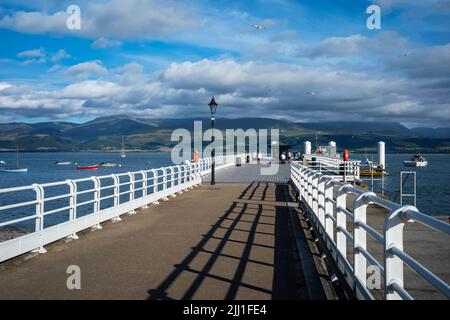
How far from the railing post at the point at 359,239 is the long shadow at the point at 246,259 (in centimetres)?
87

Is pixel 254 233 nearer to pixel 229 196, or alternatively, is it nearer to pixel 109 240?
pixel 109 240

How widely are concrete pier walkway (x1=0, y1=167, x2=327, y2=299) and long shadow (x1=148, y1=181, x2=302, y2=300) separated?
0.04ft

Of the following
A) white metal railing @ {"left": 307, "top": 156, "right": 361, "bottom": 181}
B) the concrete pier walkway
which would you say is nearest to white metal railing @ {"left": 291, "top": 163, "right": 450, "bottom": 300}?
the concrete pier walkway

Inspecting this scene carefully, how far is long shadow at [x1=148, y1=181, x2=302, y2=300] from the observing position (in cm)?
669

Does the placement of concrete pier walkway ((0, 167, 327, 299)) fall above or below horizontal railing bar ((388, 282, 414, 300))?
below

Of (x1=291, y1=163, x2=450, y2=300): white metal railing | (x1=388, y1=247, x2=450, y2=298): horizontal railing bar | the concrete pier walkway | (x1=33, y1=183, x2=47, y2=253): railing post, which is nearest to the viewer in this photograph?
(x1=388, y1=247, x2=450, y2=298): horizontal railing bar

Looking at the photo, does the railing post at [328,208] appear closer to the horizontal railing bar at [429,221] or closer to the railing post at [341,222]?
the railing post at [341,222]

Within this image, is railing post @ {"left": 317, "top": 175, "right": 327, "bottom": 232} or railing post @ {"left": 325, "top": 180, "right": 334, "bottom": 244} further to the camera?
railing post @ {"left": 317, "top": 175, "right": 327, "bottom": 232}

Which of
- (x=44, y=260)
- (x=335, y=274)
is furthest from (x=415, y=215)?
(x=44, y=260)

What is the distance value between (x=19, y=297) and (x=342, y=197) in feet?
15.2

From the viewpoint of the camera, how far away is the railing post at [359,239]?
6016mm

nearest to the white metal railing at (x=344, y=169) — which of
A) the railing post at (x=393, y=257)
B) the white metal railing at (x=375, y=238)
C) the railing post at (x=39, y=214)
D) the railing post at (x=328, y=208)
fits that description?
the railing post at (x=328, y=208)

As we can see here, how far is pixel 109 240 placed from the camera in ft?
35.2

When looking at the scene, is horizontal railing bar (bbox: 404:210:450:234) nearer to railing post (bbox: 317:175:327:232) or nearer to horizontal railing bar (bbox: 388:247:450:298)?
horizontal railing bar (bbox: 388:247:450:298)
